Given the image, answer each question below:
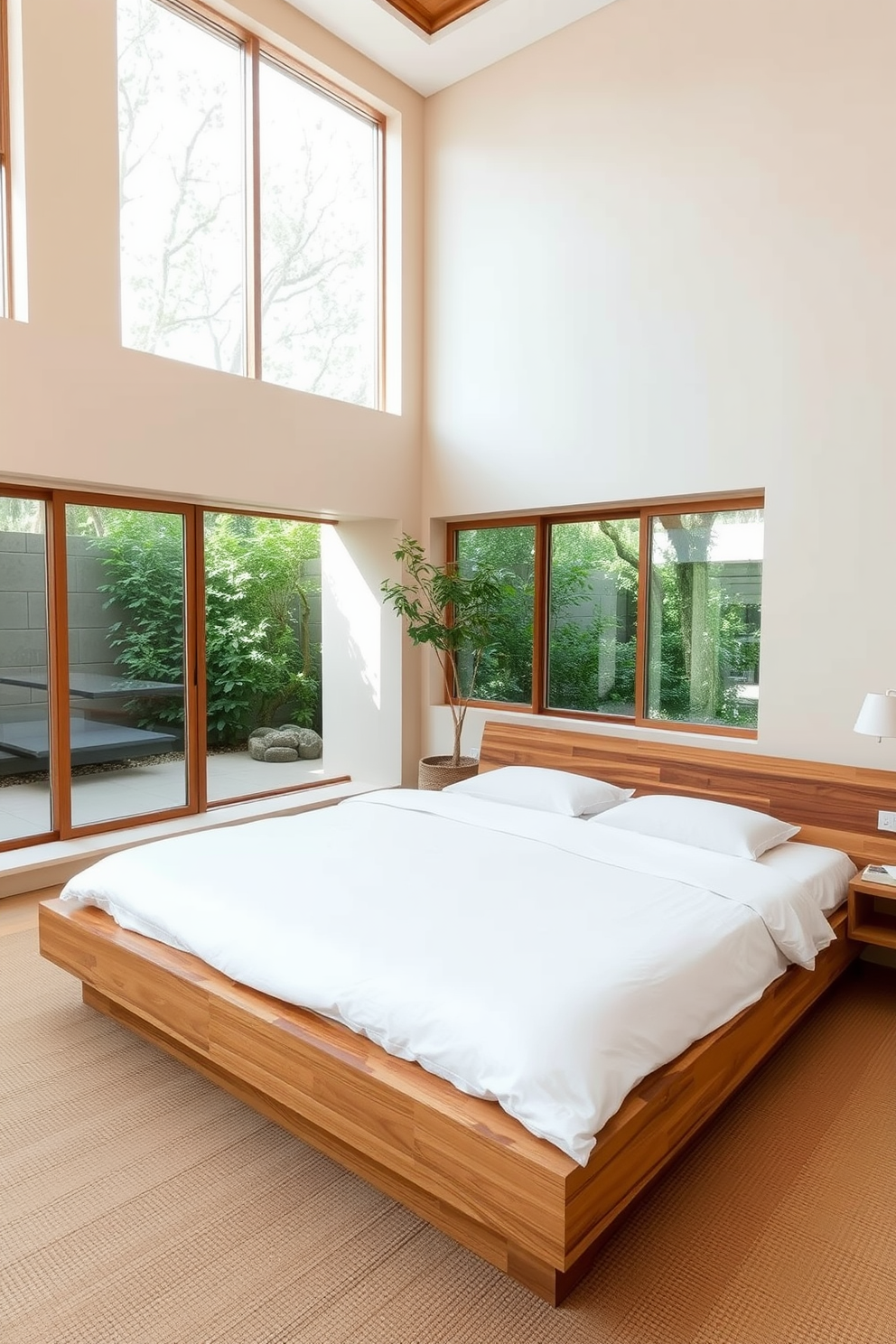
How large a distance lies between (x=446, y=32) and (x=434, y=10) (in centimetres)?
12

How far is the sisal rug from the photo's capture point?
1.65 metres

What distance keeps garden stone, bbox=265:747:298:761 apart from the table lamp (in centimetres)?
374

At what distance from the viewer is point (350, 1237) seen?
1870mm

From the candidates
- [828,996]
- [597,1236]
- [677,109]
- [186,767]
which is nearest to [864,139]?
[677,109]

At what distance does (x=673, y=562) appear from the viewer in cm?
436

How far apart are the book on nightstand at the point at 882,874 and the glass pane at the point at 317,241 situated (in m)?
3.84

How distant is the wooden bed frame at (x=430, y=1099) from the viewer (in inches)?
64.6

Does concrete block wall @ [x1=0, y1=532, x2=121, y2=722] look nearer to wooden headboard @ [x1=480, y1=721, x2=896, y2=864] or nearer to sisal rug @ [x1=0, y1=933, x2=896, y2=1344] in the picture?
sisal rug @ [x1=0, y1=933, x2=896, y2=1344]

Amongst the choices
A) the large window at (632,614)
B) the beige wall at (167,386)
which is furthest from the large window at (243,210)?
the large window at (632,614)

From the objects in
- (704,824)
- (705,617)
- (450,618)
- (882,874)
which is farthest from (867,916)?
(450,618)

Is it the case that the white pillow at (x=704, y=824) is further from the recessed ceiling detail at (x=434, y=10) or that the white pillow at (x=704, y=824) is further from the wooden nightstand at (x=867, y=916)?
the recessed ceiling detail at (x=434, y=10)

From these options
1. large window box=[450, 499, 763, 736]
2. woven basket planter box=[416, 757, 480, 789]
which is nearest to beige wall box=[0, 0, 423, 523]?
large window box=[450, 499, 763, 736]

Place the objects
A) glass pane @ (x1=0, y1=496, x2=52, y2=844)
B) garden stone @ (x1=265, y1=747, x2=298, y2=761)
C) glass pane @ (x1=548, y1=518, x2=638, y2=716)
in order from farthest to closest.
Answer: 1. garden stone @ (x1=265, y1=747, x2=298, y2=761)
2. glass pane @ (x1=548, y1=518, x2=638, y2=716)
3. glass pane @ (x1=0, y1=496, x2=52, y2=844)

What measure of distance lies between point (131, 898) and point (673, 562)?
3.00 meters
